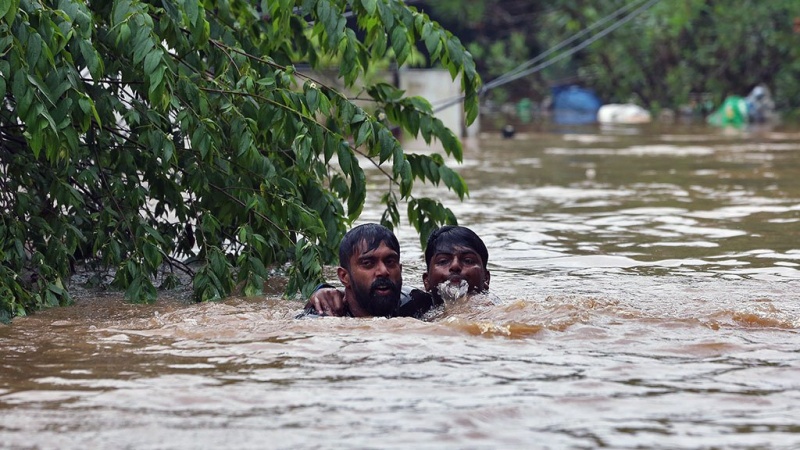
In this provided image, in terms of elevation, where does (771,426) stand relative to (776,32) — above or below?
below

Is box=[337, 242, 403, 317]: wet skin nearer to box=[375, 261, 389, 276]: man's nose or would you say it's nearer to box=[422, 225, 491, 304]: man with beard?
box=[375, 261, 389, 276]: man's nose

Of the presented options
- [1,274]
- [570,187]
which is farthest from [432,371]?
[570,187]

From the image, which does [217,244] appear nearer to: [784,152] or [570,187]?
[570,187]

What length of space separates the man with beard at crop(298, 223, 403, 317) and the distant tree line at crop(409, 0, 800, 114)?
930 inches

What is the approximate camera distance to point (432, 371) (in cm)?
521

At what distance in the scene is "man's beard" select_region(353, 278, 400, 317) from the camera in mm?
6715

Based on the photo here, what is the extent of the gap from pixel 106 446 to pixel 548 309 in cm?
290

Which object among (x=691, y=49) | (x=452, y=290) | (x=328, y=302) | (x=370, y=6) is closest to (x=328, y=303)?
(x=328, y=302)

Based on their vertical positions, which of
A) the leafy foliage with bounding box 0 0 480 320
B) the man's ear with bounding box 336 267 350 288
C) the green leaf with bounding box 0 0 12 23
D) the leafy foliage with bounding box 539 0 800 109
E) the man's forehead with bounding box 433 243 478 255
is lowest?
the man's ear with bounding box 336 267 350 288

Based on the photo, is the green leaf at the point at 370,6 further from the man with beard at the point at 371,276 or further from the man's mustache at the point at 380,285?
the man's mustache at the point at 380,285

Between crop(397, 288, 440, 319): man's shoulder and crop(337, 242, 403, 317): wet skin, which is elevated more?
crop(337, 242, 403, 317): wet skin

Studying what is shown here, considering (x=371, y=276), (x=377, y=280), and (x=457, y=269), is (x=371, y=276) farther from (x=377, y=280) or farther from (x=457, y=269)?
(x=457, y=269)

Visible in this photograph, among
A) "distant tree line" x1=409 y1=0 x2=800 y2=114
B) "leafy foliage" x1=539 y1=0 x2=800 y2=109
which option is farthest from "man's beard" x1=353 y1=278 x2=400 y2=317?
"leafy foliage" x1=539 y1=0 x2=800 y2=109

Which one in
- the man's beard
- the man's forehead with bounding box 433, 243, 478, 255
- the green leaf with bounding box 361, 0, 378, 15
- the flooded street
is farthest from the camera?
the man's forehead with bounding box 433, 243, 478, 255
